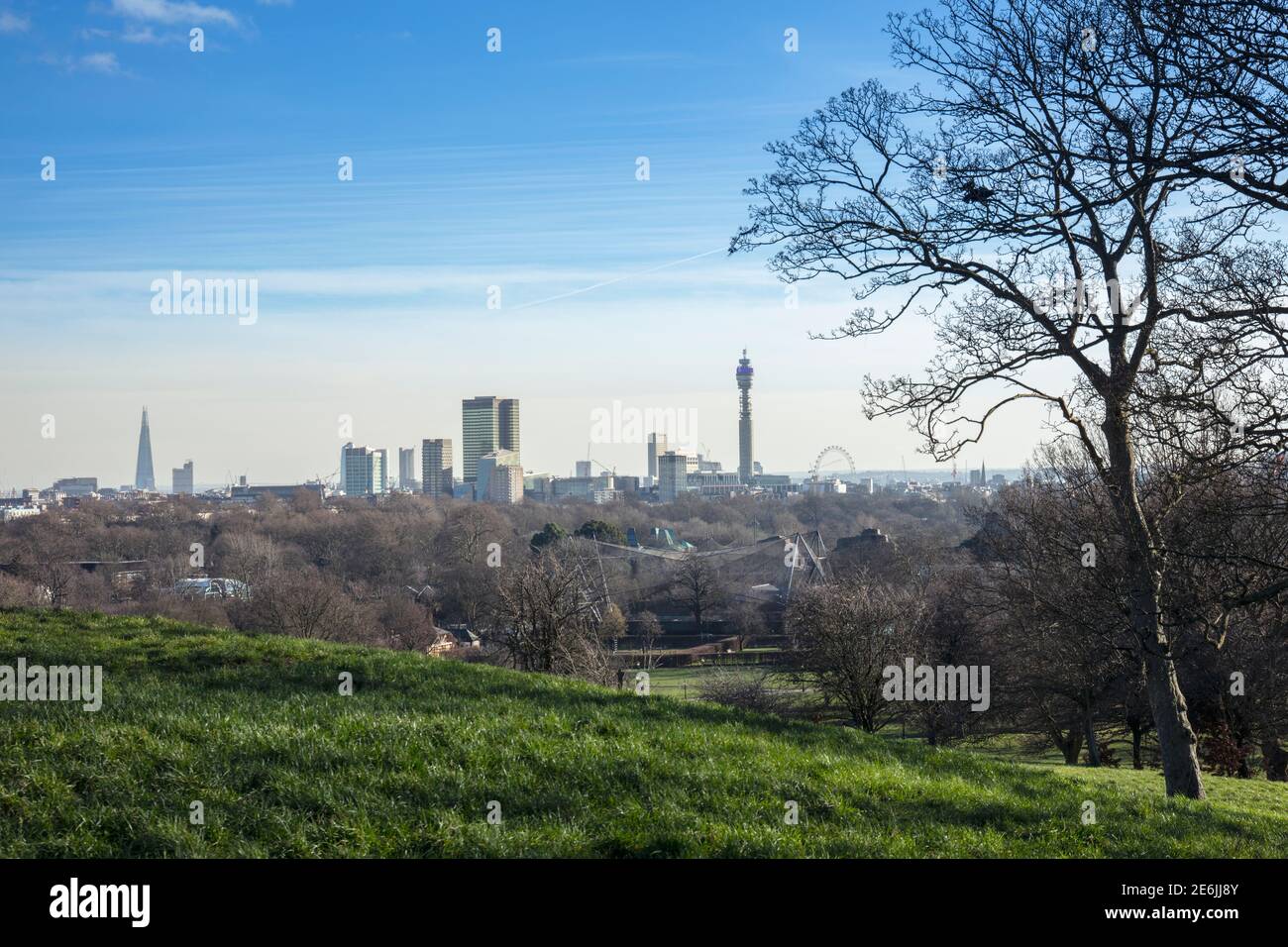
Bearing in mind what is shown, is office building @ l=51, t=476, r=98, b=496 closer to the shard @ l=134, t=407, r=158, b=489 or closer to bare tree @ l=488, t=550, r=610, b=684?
the shard @ l=134, t=407, r=158, b=489

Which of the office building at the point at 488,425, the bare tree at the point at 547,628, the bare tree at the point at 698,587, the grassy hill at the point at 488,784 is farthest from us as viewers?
the office building at the point at 488,425

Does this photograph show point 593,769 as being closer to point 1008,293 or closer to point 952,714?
point 1008,293

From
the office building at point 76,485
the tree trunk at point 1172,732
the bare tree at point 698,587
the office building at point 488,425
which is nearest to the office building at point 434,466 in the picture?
the office building at point 488,425

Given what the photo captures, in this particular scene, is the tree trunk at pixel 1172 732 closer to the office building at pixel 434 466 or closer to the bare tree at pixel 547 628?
the bare tree at pixel 547 628

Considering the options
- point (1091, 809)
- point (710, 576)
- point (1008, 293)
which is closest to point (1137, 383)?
A: point (1008, 293)

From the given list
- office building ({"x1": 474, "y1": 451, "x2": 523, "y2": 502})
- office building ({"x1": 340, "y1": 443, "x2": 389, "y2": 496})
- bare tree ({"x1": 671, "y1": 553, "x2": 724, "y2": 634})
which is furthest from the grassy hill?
office building ({"x1": 340, "y1": 443, "x2": 389, "y2": 496})

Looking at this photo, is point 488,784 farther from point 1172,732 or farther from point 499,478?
point 499,478
